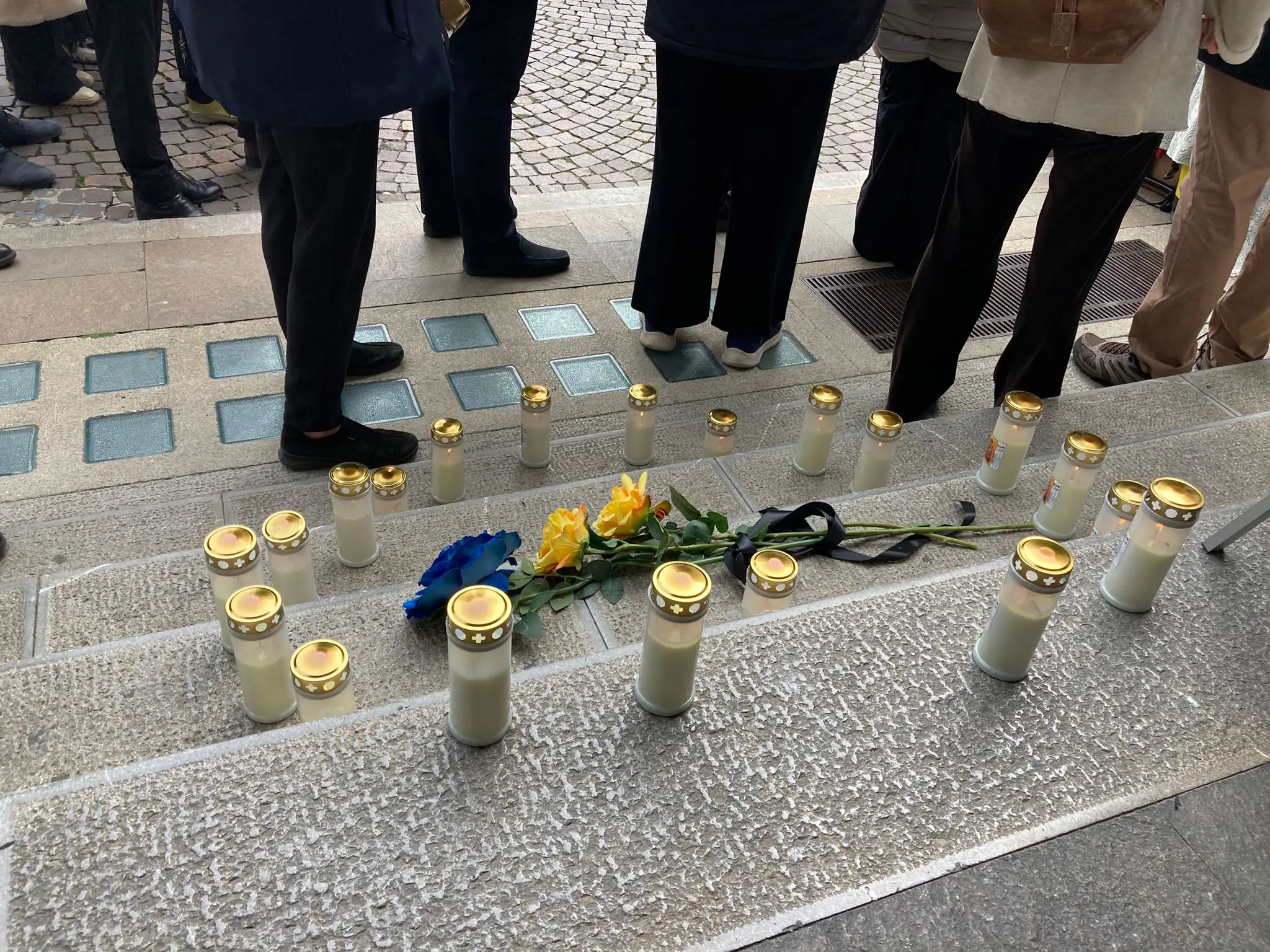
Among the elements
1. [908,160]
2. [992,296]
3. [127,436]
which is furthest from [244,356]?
[992,296]

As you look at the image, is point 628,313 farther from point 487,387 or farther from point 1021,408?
point 1021,408

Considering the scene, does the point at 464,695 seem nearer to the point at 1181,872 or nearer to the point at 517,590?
the point at 517,590

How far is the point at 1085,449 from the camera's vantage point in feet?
6.97

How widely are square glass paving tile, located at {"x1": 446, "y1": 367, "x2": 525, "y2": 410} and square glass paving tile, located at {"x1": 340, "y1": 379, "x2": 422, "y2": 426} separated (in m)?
0.16

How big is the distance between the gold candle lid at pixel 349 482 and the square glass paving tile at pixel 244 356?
56.0 inches

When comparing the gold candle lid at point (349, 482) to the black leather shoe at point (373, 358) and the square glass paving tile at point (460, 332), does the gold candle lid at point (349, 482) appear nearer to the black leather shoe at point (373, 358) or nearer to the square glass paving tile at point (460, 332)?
the black leather shoe at point (373, 358)

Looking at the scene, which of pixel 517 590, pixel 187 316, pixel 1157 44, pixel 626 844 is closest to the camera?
pixel 626 844

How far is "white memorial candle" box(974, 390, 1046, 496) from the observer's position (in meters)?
2.31

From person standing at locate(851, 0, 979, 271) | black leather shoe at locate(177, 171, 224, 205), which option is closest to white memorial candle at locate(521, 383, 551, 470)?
person standing at locate(851, 0, 979, 271)

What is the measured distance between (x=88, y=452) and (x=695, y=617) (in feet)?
7.67

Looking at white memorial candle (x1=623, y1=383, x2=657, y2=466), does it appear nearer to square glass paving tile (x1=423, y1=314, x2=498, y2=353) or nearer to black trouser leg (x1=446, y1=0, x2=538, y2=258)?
square glass paving tile (x1=423, y1=314, x2=498, y2=353)

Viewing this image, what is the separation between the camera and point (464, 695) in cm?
131

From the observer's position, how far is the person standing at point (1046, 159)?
2.15 metres

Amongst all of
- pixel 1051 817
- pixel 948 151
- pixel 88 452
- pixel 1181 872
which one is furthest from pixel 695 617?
pixel 948 151
